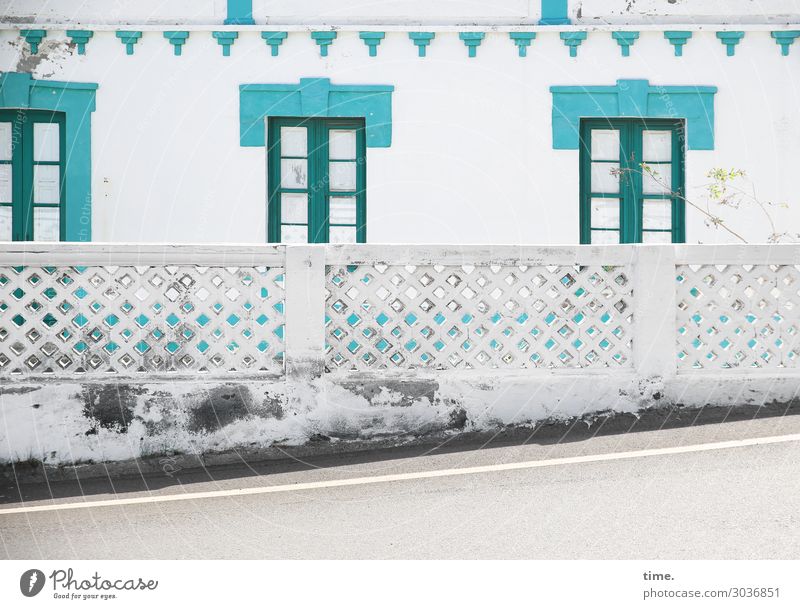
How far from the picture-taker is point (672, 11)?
9.55 meters

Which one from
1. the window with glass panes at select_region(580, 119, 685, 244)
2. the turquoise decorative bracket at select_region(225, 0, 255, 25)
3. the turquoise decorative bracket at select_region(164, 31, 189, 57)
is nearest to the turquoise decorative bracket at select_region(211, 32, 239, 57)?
the turquoise decorative bracket at select_region(225, 0, 255, 25)

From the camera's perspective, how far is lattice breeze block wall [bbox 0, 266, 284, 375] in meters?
6.39

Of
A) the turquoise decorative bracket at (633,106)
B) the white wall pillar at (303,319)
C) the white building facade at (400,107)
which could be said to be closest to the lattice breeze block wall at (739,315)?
the white wall pillar at (303,319)

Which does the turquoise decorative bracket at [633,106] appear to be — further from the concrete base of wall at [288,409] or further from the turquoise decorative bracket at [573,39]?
the concrete base of wall at [288,409]

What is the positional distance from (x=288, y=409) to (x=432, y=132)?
4096 millimetres

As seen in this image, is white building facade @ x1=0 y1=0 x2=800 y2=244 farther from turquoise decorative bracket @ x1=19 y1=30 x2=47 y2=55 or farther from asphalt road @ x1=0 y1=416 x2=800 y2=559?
asphalt road @ x1=0 y1=416 x2=800 y2=559

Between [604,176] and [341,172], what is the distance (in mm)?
2673

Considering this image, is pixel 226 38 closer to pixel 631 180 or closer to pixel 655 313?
pixel 631 180

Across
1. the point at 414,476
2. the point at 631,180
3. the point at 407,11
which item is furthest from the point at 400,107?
the point at 414,476

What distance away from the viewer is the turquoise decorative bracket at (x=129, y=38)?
9.49m

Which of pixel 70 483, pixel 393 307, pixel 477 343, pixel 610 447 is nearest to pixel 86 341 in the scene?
pixel 70 483

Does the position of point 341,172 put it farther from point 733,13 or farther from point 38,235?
point 733,13

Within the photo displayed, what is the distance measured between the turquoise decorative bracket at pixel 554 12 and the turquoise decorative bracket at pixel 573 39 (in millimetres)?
128

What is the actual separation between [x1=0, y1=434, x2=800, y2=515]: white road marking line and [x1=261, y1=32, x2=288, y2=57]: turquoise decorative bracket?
17.2 feet
